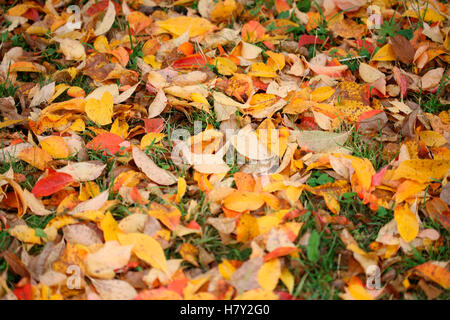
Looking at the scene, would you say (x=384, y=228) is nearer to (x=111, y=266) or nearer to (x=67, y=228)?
(x=111, y=266)

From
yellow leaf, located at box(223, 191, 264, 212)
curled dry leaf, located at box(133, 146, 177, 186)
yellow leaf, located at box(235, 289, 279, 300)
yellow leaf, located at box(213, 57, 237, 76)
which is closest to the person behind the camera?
yellow leaf, located at box(235, 289, 279, 300)

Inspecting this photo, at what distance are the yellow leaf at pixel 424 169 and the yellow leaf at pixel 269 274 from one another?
0.61 metres

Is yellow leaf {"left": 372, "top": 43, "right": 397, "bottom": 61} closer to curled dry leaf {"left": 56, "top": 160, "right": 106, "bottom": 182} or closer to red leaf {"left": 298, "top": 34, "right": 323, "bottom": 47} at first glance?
red leaf {"left": 298, "top": 34, "right": 323, "bottom": 47}

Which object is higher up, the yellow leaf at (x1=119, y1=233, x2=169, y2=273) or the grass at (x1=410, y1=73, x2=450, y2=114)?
the grass at (x1=410, y1=73, x2=450, y2=114)

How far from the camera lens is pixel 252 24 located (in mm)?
2652

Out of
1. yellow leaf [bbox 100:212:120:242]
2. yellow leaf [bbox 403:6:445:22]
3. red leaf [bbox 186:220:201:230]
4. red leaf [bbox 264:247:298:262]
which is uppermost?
yellow leaf [bbox 403:6:445:22]

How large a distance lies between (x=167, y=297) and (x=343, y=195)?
78 centimetres

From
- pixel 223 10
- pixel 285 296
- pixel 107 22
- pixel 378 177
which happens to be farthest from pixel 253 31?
pixel 285 296

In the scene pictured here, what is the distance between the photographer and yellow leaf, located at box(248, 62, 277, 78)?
2.34 m

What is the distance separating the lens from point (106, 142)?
2.05m

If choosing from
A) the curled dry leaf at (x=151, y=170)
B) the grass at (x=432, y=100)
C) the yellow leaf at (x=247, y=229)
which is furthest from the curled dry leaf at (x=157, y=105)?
the grass at (x=432, y=100)

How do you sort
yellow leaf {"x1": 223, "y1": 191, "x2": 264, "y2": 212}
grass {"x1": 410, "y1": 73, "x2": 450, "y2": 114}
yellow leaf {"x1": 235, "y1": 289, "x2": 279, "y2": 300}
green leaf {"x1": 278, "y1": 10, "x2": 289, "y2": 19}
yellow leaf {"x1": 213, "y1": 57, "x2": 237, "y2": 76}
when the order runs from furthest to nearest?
1. green leaf {"x1": 278, "y1": 10, "x2": 289, "y2": 19}
2. yellow leaf {"x1": 213, "y1": 57, "x2": 237, "y2": 76}
3. grass {"x1": 410, "y1": 73, "x2": 450, "y2": 114}
4. yellow leaf {"x1": 223, "y1": 191, "x2": 264, "y2": 212}
5. yellow leaf {"x1": 235, "y1": 289, "x2": 279, "y2": 300}

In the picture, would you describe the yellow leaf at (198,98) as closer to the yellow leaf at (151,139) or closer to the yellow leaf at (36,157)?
the yellow leaf at (151,139)

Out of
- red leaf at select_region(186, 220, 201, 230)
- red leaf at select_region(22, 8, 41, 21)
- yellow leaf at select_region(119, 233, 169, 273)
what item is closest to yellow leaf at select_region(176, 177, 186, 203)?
red leaf at select_region(186, 220, 201, 230)
